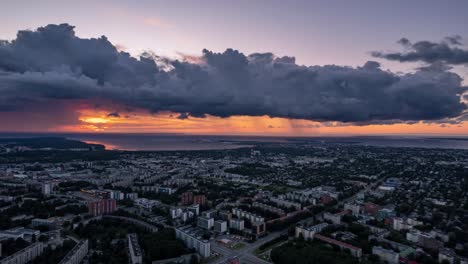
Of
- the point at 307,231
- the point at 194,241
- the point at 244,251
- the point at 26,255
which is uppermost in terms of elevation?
the point at 307,231

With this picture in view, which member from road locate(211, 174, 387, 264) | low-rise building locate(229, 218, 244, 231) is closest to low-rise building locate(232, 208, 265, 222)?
low-rise building locate(229, 218, 244, 231)

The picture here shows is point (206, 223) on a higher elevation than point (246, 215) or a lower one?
lower

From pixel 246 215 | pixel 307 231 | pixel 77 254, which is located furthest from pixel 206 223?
pixel 77 254

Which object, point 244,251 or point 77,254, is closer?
point 77,254

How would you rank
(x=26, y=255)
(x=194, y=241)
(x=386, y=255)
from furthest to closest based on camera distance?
(x=194, y=241) → (x=386, y=255) → (x=26, y=255)

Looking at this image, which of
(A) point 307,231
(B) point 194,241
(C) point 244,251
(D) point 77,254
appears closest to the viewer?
(D) point 77,254

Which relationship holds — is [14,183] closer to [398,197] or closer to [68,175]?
[68,175]

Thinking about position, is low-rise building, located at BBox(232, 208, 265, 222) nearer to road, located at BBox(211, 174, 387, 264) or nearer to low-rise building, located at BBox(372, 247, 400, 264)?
road, located at BBox(211, 174, 387, 264)

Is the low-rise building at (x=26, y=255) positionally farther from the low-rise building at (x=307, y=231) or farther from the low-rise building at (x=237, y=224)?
the low-rise building at (x=307, y=231)

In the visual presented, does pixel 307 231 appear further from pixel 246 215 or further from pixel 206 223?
pixel 206 223

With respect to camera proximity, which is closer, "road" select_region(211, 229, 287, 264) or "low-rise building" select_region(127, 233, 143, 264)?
"low-rise building" select_region(127, 233, 143, 264)

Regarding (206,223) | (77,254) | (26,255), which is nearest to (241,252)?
(206,223)
